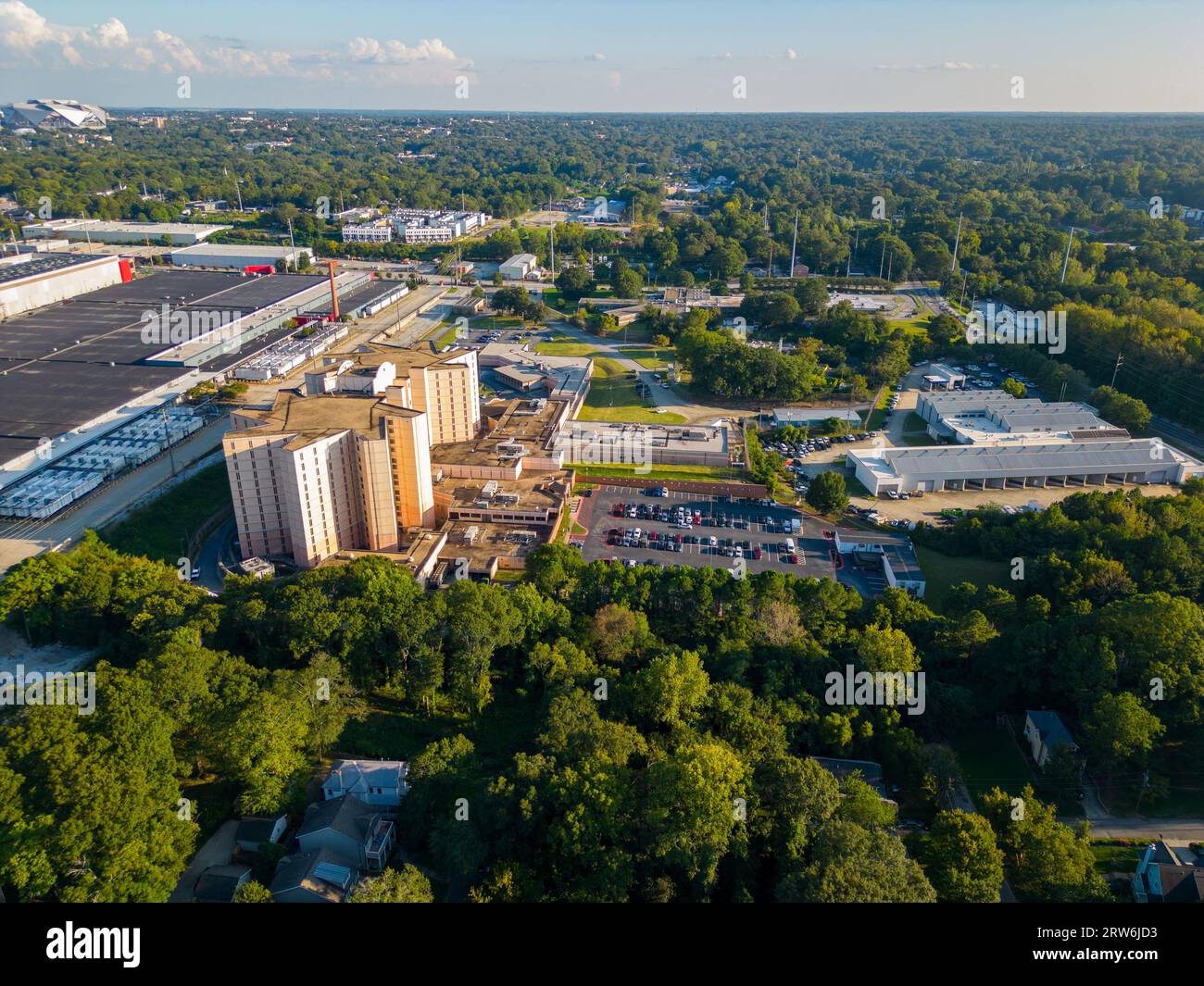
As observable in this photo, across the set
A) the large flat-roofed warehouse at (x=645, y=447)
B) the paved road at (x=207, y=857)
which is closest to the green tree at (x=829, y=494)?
the large flat-roofed warehouse at (x=645, y=447)

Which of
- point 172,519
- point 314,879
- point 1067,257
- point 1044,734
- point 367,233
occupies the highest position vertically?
point 367,233

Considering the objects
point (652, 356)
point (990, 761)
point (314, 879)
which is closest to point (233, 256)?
point (652, 356)

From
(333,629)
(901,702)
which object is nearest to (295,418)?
(333,629)

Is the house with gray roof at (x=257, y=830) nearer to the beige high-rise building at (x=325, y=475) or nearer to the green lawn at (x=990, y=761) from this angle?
the beige high-rise building at (x=325, y=475)

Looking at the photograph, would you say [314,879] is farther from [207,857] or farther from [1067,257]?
[1067,257]

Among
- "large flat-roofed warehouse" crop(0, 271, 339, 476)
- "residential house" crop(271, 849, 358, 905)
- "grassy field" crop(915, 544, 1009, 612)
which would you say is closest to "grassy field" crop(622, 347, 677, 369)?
"large flat-roofed warehouse" crop(0, 271, 339, 476)

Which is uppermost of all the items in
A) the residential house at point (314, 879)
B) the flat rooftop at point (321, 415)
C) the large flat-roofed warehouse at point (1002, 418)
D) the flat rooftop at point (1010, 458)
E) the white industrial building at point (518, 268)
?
the white industrial building at point (518, 268)
